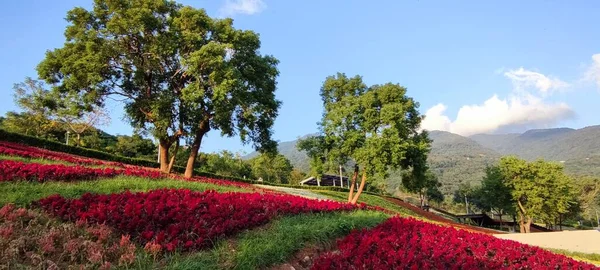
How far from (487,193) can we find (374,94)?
28274 mm

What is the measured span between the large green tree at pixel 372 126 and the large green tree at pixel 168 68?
21.6 feet

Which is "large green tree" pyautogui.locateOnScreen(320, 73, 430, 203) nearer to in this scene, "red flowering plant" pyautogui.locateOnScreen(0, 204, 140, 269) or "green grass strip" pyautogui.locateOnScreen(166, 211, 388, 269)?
"green grass strip" pyautogui.locateOnScreen(166, 211, 388, 269)

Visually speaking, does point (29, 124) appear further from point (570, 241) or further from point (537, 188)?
point (537, 188)

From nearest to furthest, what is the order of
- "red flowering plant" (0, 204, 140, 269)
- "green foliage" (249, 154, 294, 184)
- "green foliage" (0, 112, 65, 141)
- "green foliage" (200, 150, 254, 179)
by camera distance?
"red flowering plant" (0, 204, 140, 269) < "green foliage" (0, 112, 65, 141) < "green foliage" (200, 150, 254, 179) < "green foliage" (249, 154, 294, 184)

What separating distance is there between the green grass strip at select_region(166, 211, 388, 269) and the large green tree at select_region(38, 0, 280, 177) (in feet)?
38.8

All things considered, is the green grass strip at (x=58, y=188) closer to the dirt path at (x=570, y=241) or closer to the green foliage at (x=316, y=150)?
the dirt path at (x=570, y=241)

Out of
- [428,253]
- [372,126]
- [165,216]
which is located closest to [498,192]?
[372,126]

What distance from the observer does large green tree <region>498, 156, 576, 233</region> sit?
42.3 m

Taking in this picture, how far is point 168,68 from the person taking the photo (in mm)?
20906

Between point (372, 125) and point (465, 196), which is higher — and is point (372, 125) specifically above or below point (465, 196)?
above

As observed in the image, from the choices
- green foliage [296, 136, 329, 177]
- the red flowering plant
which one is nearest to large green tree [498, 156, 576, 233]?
green foliage [296, 136, 329, 177]

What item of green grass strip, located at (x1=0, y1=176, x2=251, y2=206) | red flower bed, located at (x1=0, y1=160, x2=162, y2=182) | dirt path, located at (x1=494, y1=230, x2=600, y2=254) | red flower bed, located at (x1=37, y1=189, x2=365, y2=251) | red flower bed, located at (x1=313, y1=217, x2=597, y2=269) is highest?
red flower bed, located at (x1=0, y1=160, x2=162, y2=182)

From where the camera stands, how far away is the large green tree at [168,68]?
61.7ft

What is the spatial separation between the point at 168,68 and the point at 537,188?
133 ft
